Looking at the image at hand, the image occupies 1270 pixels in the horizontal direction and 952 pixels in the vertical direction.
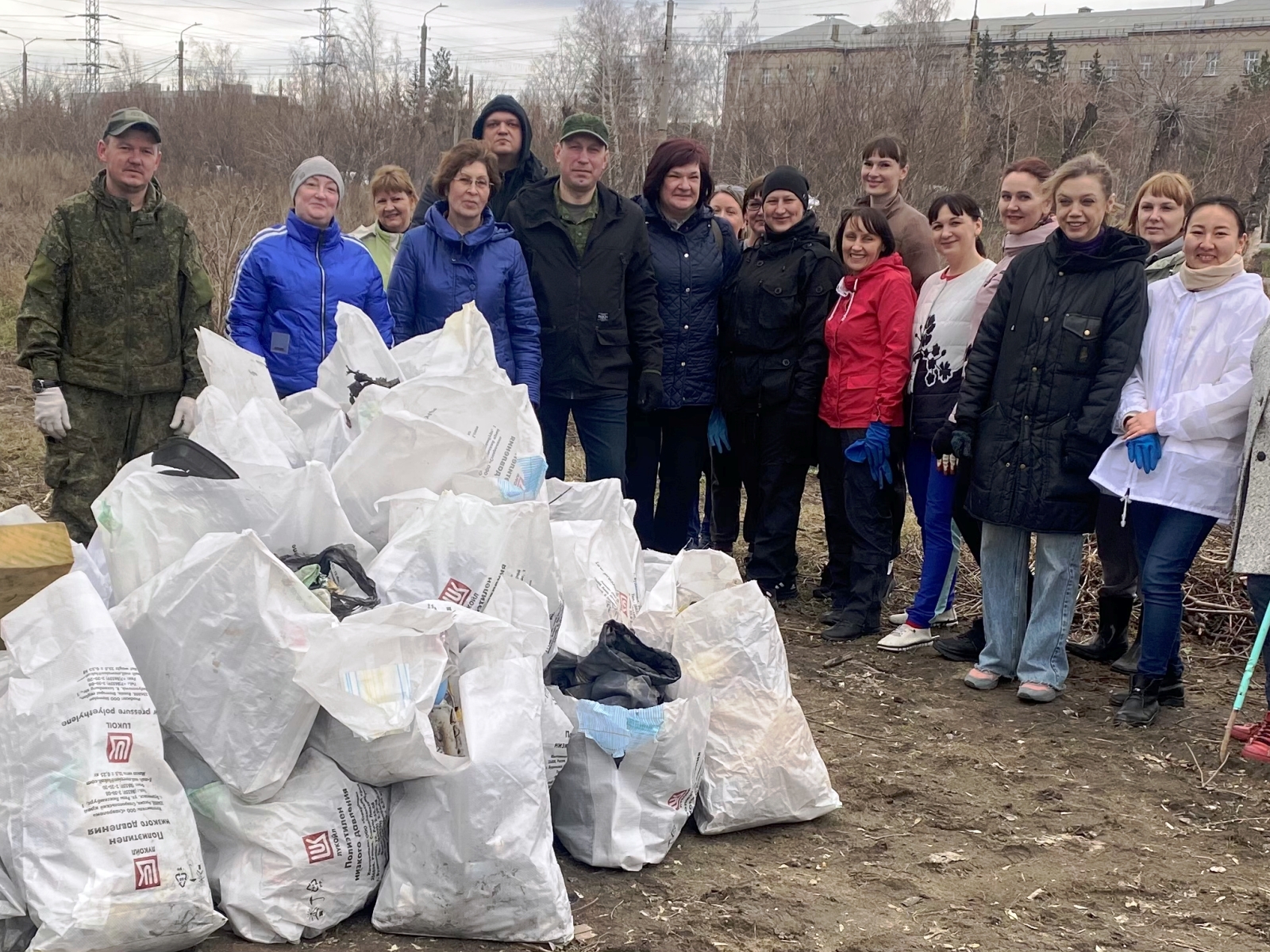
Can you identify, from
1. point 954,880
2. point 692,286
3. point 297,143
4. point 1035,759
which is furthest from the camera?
point 297,143

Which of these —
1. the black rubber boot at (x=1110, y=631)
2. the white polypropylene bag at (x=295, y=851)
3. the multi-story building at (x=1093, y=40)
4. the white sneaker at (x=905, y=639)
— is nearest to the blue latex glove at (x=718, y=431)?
the white sneaker at (x=905, y=639)

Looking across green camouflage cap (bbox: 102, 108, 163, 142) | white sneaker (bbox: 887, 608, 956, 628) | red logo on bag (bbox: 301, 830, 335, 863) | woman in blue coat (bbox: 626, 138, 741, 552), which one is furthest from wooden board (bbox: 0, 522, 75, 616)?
white sneaker (bbox: 887, 608, 956, 628)

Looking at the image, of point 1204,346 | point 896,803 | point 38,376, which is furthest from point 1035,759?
point 38,376

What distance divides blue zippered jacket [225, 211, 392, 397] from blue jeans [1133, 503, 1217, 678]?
8.85 ft

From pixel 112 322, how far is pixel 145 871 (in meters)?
2.48

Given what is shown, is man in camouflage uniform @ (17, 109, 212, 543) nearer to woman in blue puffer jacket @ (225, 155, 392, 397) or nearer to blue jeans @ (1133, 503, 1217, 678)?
woman in blue puffer jacket @ (225, 155, 392, 397)

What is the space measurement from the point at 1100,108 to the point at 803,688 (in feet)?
77.4

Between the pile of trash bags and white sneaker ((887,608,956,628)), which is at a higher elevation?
the pile of trash bags

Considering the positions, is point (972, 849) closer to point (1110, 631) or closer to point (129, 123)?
point (1110, 631)

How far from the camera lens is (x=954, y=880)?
2.78 metres

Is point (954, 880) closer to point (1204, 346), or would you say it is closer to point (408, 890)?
point (408, 890)

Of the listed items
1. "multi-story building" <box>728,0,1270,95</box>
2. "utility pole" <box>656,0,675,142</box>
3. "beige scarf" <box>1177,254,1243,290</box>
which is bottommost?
"beige scarf" <box>1177,254,1243,290</box>

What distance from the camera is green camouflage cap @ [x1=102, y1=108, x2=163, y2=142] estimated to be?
3.87 m

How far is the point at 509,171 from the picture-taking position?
5.01m
